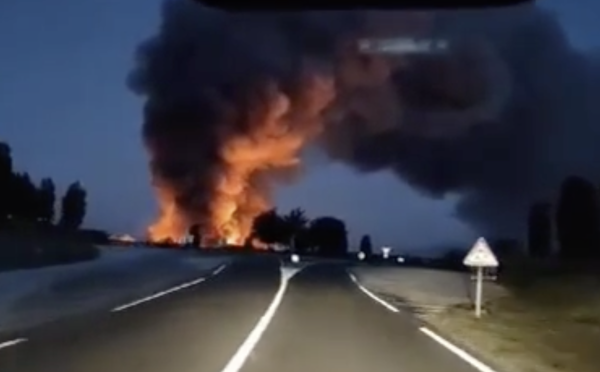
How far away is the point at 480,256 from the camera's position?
103 feet

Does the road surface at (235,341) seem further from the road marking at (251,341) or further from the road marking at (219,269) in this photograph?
the road marking at (219,269)

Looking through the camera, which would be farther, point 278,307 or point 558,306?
point 558,306

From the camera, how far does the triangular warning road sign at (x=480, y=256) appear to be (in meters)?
31.2

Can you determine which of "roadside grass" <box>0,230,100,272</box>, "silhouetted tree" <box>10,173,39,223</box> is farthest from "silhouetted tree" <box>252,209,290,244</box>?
"roadside grass" <box>0,230,100,272</box>

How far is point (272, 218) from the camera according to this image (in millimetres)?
153750

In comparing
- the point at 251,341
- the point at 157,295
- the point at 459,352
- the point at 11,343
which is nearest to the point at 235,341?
the point at 251,341

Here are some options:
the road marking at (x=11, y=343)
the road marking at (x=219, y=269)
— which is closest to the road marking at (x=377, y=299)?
the road marking at (x=219, y=269)

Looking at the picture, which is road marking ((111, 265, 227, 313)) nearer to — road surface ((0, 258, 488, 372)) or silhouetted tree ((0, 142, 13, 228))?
road surface ((0, 258, 488, 372))

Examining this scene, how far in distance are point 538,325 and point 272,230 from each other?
124 m

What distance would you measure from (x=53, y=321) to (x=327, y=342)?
7867 millimetres

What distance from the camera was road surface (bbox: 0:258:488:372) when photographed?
718 inches

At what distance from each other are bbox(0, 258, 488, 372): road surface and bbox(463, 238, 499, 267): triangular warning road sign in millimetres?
2141

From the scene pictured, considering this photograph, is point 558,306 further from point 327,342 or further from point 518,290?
point 327,342

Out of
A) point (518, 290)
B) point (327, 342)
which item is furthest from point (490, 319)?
point (518, 290)
